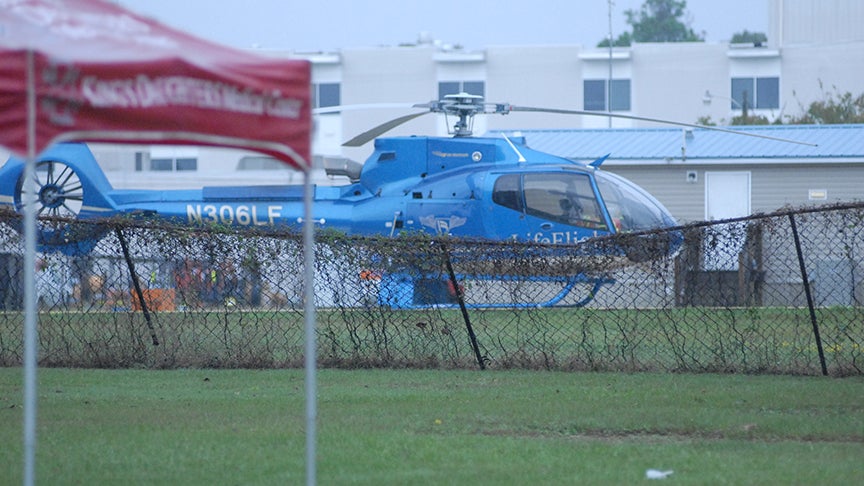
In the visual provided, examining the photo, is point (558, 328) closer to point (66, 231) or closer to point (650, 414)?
point (650, 414)

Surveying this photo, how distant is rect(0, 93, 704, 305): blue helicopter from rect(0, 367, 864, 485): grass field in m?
6.91

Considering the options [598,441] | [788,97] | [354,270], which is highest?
[788,97]

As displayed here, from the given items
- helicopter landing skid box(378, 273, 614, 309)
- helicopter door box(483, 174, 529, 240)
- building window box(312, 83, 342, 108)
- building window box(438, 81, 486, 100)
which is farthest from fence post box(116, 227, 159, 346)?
building window box(312, 83, 342, 108)

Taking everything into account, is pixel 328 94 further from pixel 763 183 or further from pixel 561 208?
pixel 561 208

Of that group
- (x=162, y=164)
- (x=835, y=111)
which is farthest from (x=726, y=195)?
(x=162, y=164)

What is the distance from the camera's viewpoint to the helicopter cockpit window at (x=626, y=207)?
57.7ft

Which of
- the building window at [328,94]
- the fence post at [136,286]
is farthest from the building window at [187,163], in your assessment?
the fence post at [136,286]

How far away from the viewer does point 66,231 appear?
12.0 meters

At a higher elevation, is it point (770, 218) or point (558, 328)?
point (770, 218)

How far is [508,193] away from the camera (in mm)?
17609

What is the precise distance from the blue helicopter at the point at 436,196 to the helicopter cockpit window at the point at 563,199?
0.6 inches

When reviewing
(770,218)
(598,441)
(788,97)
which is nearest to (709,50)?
(788,97)

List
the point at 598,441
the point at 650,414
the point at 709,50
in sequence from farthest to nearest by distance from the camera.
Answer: the point at 709,50, the point at 650,414, the point at 598,441

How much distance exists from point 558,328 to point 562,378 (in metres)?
0.87
